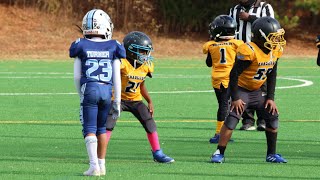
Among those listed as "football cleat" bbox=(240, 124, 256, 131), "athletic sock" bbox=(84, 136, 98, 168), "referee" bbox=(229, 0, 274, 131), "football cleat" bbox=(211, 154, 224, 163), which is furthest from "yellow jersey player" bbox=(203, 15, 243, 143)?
"athletic sock" bbox=(84, 136, 98, 168)

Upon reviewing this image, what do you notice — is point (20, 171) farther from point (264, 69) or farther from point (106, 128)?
point (264, 69)

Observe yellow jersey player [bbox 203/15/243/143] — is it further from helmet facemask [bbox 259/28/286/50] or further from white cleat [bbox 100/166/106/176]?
white cleat [bbox 100/166/106/176]

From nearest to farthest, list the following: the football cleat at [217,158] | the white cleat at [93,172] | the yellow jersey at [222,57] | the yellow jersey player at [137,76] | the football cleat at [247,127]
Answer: the white cleat at [93,172] < the football cleat at [217,158] < the yellow jersey player at [137,76] < the yellow jersey at [222,57] < the football cleat at [247,127]

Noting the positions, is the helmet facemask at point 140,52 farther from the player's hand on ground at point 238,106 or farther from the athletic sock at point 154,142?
the player's hand on ground at point 238,106

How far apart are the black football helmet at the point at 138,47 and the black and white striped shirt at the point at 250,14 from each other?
443 centimetres

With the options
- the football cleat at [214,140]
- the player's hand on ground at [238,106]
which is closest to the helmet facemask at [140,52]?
the player's hand on ground at [238,106]

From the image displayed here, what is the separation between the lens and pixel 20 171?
33.6 ft

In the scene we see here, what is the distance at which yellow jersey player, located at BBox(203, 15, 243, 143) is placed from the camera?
13.4m

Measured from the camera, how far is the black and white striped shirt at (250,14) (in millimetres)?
15438

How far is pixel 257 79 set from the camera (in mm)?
11281

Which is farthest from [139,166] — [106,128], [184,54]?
[184,54]

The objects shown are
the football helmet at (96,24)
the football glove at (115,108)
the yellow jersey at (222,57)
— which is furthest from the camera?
the yellow jersey at (222,57)

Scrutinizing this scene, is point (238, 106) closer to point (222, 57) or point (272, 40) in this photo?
point (272, 40)

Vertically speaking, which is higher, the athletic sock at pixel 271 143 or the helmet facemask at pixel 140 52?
the helmet facemask at pixel 140 52
